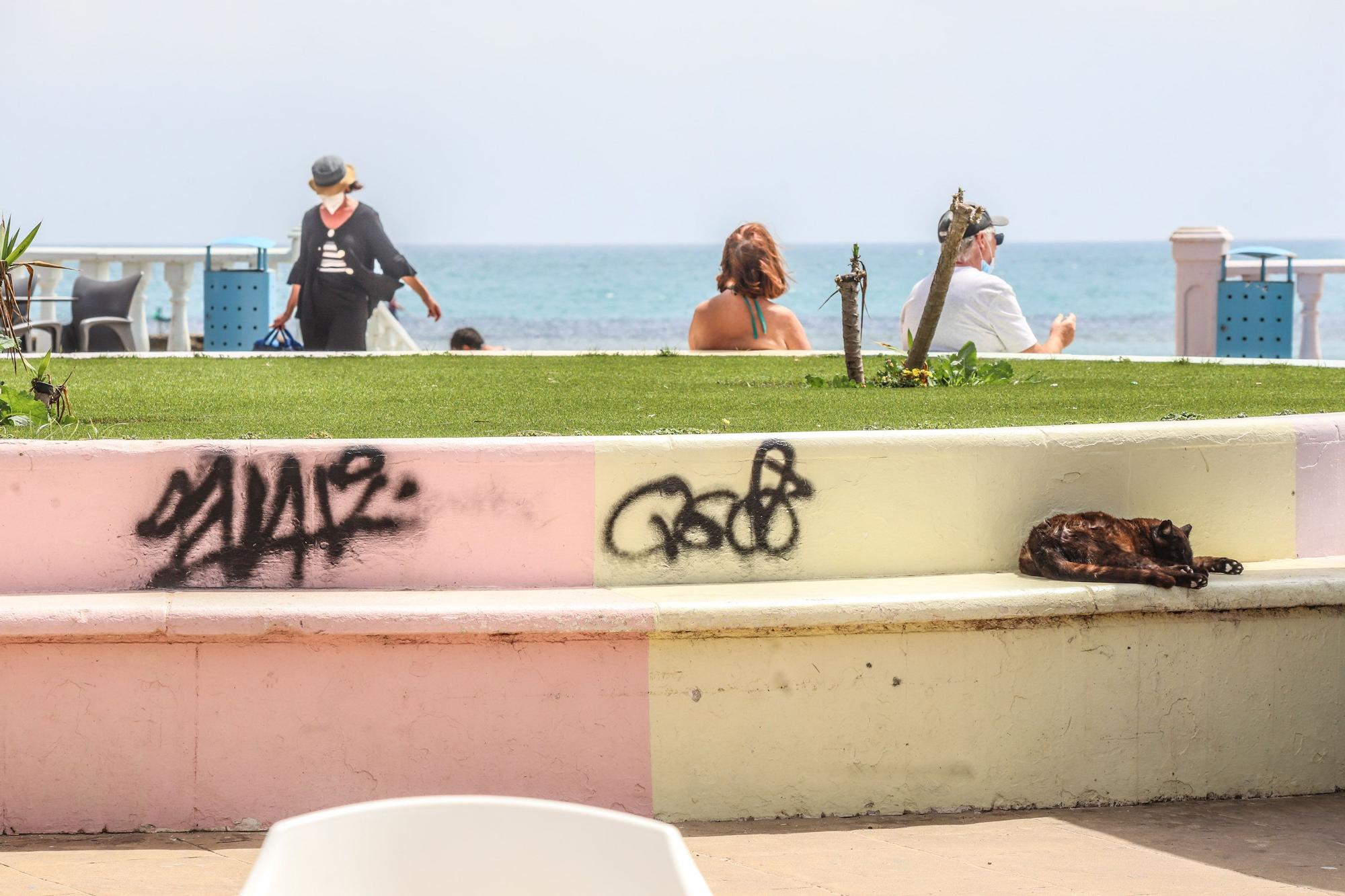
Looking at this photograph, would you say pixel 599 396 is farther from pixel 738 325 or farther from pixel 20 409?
pixel 738 325

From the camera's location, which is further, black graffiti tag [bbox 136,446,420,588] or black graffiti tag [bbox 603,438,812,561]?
black graffiti tag [bbox 603,438,812,561]

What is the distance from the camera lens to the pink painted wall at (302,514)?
4707mm

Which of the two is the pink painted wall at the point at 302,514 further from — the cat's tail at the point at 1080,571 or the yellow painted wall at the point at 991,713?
the cat's tail at the point at 1080,571

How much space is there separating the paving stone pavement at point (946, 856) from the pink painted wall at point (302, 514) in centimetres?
79

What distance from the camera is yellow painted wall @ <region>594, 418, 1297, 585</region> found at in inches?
192

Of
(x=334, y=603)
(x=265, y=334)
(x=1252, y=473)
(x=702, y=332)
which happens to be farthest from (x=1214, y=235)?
(x=334, y=603)

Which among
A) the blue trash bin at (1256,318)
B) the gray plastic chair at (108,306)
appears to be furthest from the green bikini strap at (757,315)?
the gray plastic chair at (108,306)

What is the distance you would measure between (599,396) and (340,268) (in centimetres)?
430

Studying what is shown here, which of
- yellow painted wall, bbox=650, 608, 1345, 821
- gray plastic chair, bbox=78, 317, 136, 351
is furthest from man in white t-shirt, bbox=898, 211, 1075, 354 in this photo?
gray plastic chair, bbox=78, 317, 136, 351

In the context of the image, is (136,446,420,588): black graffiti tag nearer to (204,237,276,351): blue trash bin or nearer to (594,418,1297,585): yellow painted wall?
(594,418,1297,585): yellow painted wall

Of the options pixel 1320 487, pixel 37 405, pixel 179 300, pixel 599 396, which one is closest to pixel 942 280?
pixel 599 396

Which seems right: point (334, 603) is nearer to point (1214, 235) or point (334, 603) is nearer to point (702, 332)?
point (702, 332)

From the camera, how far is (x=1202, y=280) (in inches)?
550

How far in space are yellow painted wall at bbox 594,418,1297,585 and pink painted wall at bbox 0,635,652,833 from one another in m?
0.42
